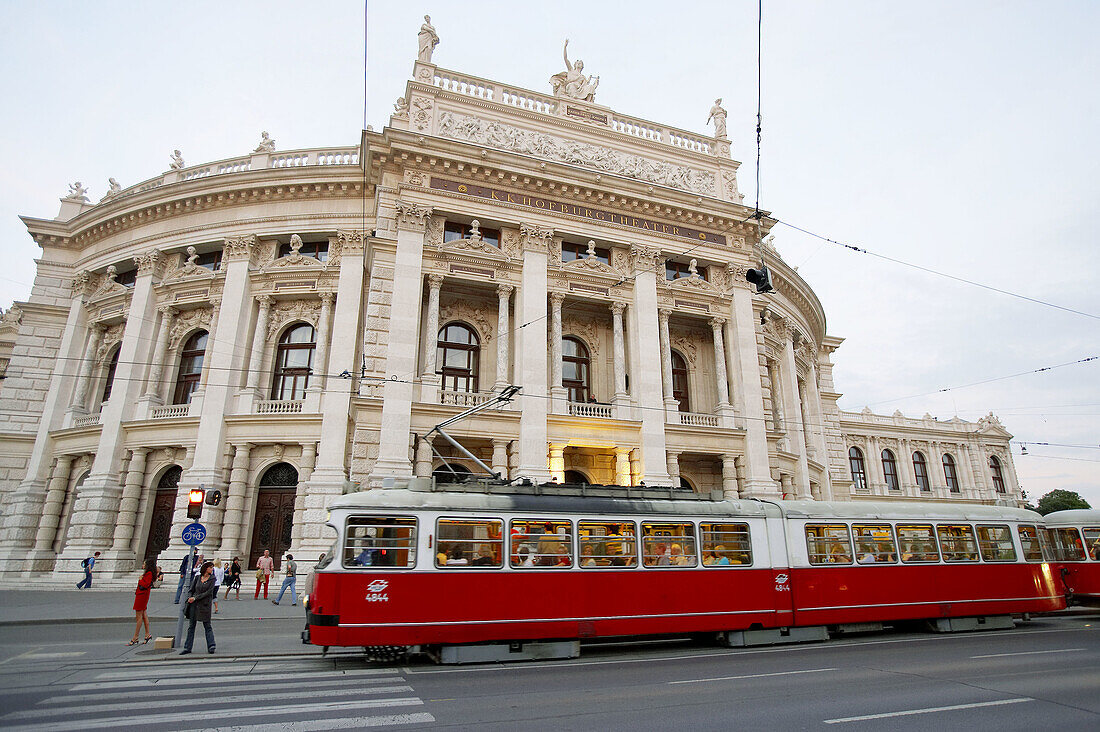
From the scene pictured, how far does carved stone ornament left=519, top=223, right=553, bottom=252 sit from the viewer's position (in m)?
24.4

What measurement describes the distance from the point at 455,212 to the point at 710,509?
16152mm

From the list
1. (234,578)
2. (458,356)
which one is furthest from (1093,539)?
(234,578)

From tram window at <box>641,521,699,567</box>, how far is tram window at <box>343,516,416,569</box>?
Result: 4665 millimetres

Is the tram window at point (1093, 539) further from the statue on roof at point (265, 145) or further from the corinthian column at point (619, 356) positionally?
the statue on roof at point (265, 145)

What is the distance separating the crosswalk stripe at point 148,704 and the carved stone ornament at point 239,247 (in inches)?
868

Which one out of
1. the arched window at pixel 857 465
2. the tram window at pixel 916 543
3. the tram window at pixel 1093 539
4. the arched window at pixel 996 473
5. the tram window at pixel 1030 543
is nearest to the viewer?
the tram window at pixel 916 543

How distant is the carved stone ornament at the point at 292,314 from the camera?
25953 mm

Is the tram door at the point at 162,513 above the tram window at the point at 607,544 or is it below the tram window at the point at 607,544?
above

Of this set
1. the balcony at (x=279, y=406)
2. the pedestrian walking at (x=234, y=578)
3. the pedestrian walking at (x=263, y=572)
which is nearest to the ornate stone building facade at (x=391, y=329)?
the balcony at (x=279, y=406)

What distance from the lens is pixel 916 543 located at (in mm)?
13992

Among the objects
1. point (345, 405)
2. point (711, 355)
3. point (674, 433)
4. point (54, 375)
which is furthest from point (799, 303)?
point (54, 375)

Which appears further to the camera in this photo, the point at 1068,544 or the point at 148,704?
the point at 1068,544

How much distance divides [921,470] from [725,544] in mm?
52194

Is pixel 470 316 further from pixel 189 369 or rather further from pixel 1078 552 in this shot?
pixel 1078 552
